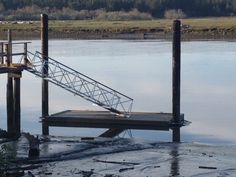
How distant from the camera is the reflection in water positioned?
2036 centimetres

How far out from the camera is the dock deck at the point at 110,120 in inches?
1094

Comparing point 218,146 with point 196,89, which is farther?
point 196,89

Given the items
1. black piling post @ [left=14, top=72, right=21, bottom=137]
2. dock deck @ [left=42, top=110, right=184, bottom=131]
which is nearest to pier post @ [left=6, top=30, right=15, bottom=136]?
black piling post @ [left=14, top=72, right=21, bottom=137]

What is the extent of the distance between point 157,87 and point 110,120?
476 inches

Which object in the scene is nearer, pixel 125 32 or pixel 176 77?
pixel 176 77

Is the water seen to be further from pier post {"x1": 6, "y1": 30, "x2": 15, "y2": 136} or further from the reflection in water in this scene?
the reflection in water

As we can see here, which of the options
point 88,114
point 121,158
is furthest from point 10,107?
point 121,158

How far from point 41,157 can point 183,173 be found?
4.20 m

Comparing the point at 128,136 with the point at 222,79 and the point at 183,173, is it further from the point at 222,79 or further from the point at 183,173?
the point at 222,79

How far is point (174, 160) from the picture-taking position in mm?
22047

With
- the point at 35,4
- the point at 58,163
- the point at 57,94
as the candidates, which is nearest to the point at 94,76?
the point at 57,94

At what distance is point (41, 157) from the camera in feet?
71.9

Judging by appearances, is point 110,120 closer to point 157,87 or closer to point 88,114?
point 88,114

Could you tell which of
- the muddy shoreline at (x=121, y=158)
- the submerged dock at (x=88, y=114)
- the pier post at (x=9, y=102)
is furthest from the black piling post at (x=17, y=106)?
the muddy shoreline at (x=121, y=158)
